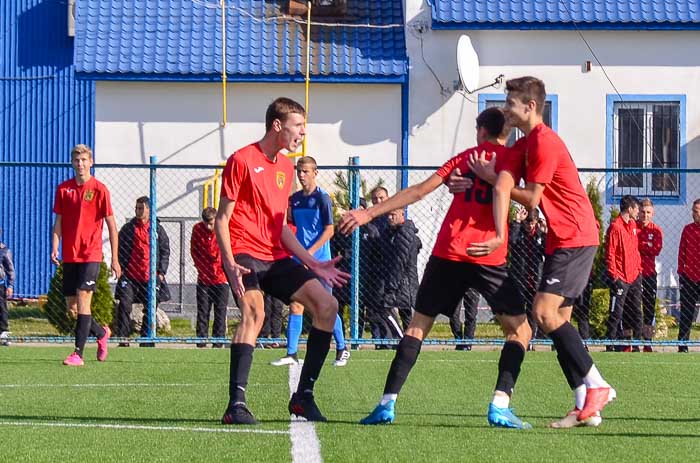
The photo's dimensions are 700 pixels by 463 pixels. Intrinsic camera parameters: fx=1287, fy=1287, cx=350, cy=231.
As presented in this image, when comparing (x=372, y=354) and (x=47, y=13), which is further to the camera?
(x=47, y=13)

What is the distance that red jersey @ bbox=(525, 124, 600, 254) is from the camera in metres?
7.61

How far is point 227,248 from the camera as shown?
7535 mm

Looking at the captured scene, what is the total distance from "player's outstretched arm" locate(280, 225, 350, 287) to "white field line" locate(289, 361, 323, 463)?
0.87m

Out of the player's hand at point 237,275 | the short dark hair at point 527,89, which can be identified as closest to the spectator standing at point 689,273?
the short dark hair at point 527,89

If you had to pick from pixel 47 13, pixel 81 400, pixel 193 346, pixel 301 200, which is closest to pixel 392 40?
pixel 47 13

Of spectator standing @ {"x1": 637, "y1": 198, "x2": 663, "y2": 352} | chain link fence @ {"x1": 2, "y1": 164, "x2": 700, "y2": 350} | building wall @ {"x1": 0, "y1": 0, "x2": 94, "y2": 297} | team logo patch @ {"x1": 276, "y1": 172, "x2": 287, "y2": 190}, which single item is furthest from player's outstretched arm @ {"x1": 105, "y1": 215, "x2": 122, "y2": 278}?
building wall @ {"x1": 0, "y1": 0, "x2": 94, "y2": 297}

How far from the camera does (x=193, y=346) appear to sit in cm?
1645

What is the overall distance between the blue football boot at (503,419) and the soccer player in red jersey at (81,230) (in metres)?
5.92

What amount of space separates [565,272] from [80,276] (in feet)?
20.5

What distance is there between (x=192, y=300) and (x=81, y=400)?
11282 mm

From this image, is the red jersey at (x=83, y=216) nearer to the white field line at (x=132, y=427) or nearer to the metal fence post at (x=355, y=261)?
the metal fence post at (x=355, y=261)

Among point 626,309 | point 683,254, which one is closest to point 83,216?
point 626,309

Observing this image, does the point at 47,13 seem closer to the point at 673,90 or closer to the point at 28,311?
the point at 28,311

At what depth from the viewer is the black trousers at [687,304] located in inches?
647
